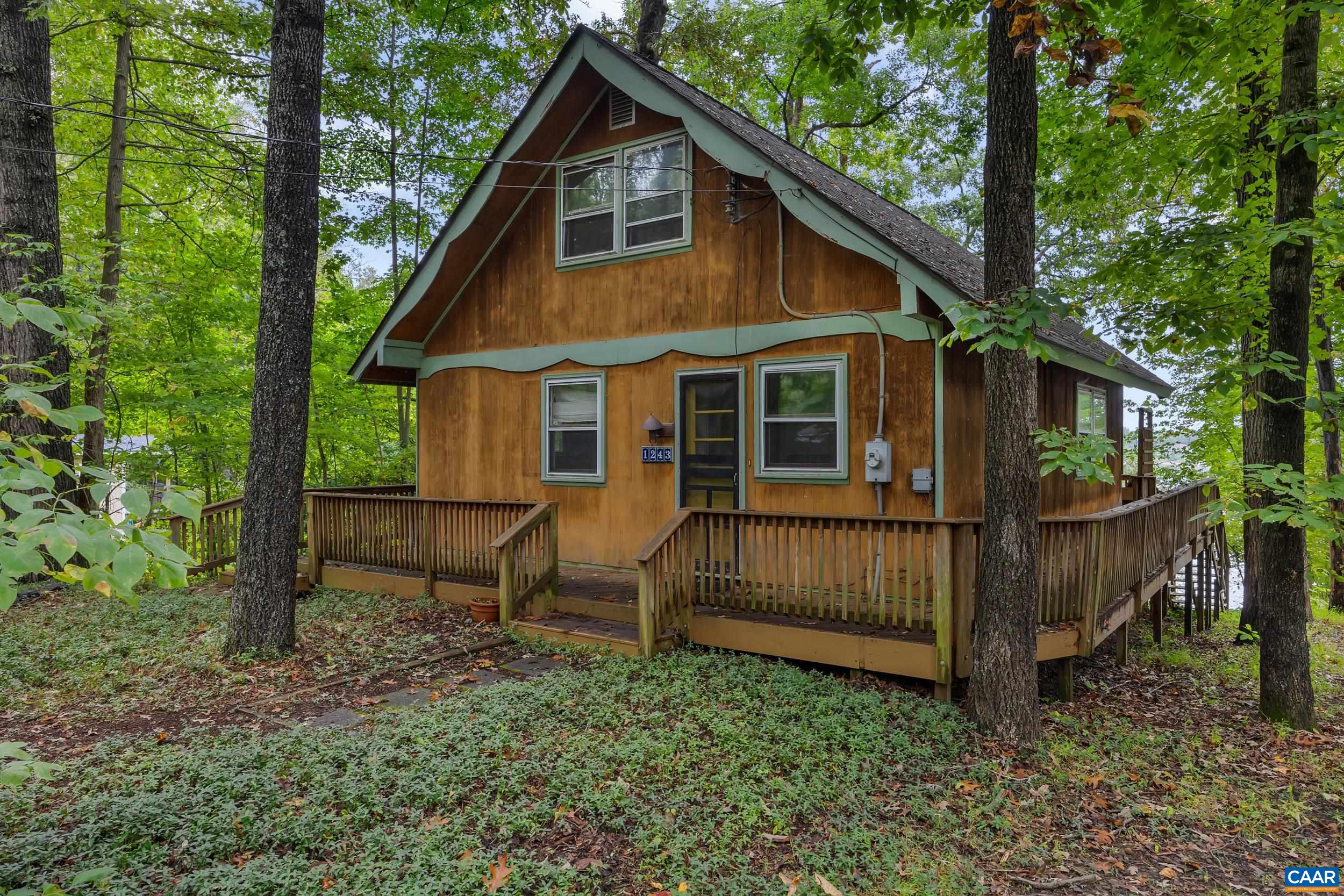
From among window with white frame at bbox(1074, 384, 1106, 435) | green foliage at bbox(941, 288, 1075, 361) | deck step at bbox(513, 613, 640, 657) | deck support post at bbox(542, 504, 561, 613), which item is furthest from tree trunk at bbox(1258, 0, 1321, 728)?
deck support post at bbox(542, 504, 561, 613)

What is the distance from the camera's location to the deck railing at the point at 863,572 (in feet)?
18.4

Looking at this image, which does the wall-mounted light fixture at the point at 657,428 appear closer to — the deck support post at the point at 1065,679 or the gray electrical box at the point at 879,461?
the gray electrical box at the point at 879,461

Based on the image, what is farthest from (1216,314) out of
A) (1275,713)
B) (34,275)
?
→ (34,275)

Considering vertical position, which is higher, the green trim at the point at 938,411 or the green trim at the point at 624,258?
the green trim at the point at 624,258

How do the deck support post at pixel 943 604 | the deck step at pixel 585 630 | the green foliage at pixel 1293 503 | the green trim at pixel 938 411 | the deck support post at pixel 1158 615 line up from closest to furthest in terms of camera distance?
1. the green foliage at pixel 1293 503
2. the deck support post at pixel 943 604
3. the deck step at pixel 585 630
4. the green trim at pixel 938 411
5. the deck support post at pixel 1158 615

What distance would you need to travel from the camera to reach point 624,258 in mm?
9281

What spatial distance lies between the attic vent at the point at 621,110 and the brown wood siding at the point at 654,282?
82 millimetres

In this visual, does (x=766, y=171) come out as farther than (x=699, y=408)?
No

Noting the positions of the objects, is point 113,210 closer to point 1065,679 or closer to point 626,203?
point 626,203

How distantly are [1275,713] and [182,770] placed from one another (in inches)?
323

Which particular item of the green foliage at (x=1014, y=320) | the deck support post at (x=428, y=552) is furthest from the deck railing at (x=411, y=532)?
the green foliage at (x=1014, y=320)

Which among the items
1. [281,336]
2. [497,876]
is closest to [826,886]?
[497,876]

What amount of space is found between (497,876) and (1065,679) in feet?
17.4

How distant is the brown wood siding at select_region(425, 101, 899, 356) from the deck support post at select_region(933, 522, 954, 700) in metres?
2.74
